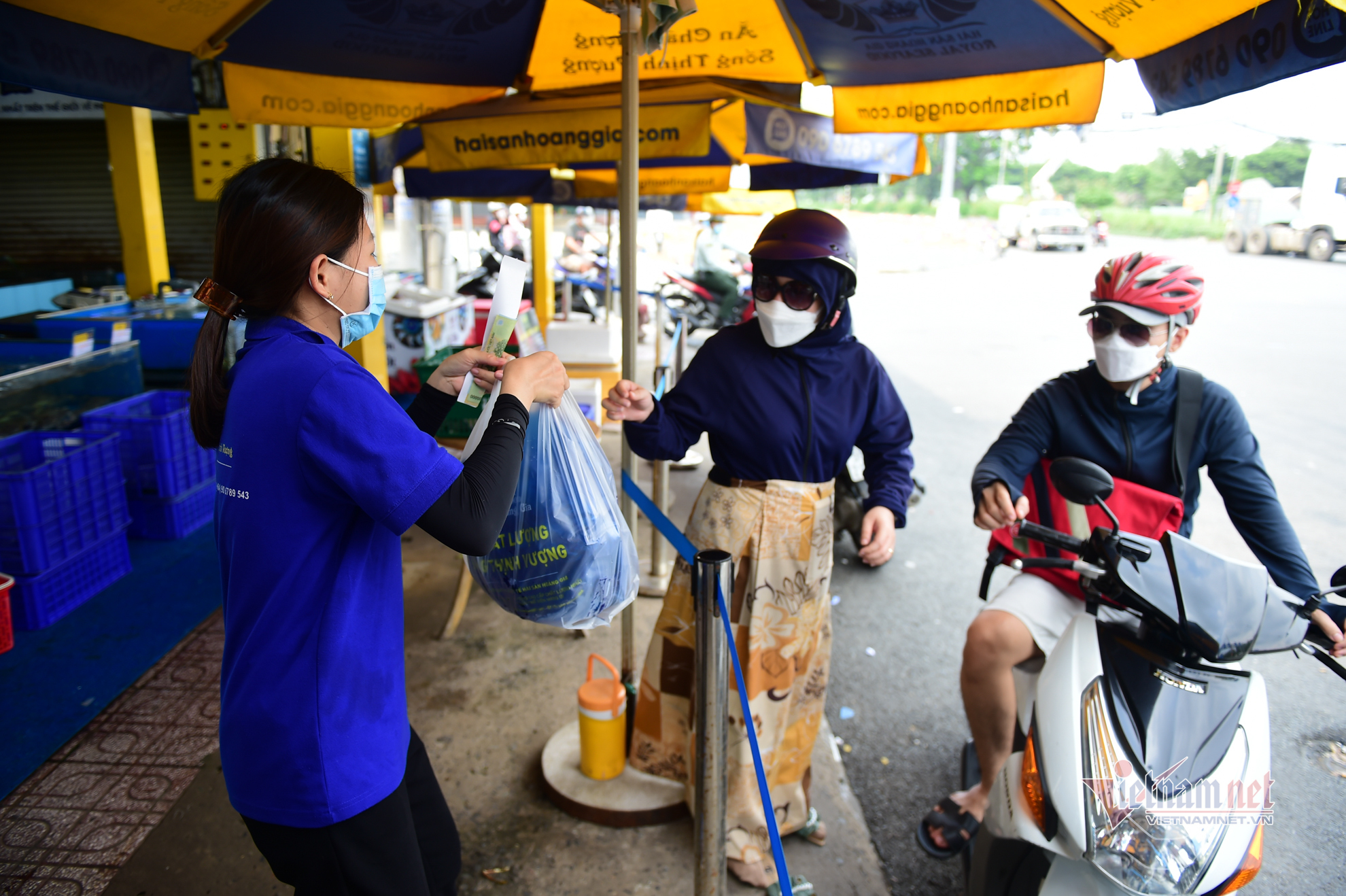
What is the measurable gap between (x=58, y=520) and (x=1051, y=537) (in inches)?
156

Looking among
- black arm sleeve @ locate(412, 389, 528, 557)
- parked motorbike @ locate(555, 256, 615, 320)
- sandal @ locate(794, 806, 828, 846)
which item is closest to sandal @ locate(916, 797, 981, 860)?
sandal @ locate(794, 806, 828, 846)

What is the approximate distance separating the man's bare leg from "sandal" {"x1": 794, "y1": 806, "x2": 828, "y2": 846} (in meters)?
0.37

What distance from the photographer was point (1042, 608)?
249 cm

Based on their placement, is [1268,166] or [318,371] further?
[1268,166]

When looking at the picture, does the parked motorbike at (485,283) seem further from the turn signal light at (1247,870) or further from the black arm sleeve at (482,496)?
the turn signal light at (1247,870)

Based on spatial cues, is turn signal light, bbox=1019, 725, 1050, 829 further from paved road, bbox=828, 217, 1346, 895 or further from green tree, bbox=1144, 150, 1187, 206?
green tree, bbox=1144, 150, 1187, 206

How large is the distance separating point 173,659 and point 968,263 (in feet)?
86.5

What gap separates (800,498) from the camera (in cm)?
228

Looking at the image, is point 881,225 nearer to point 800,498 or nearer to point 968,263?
point 968,263

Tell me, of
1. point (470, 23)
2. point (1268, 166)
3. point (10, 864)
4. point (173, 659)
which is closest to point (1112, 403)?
point (470, 23)

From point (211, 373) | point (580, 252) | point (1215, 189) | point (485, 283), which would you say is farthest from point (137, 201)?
point (1215, 189)

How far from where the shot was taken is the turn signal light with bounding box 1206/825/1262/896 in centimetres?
166

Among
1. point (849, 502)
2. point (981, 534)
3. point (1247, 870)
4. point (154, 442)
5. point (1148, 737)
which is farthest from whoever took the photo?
point (981, 534)

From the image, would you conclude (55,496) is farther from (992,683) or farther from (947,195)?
(947,195)
